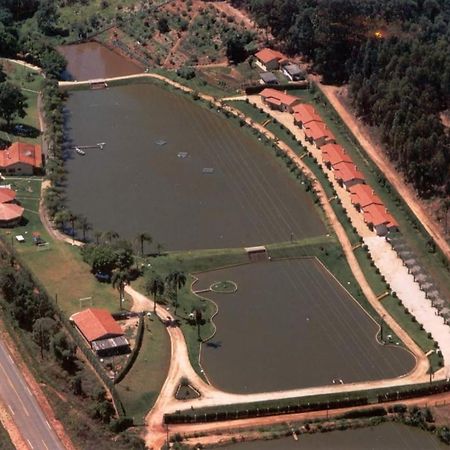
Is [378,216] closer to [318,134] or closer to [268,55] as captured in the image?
[318,134]

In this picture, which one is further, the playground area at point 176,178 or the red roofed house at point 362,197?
the red roofed house at point 362,197

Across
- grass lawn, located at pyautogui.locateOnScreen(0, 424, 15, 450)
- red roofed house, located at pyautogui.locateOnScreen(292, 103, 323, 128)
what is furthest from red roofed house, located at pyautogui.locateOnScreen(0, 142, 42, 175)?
grass lawn, located at pyautogui.locateOnScreen(0, 424, 15, 450)

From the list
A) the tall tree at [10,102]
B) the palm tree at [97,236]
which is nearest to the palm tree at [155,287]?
the palm tree at [97,236]

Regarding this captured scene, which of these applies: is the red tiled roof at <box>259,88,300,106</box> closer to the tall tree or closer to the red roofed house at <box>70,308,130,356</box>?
the tall tree

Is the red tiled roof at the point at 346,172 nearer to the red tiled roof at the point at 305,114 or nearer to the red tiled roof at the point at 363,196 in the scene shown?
the red tiled roof at the point at 363,196

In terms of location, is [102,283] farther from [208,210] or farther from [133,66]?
[133,66]

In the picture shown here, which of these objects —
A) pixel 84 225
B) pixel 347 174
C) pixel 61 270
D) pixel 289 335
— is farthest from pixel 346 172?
pixel 61 270
